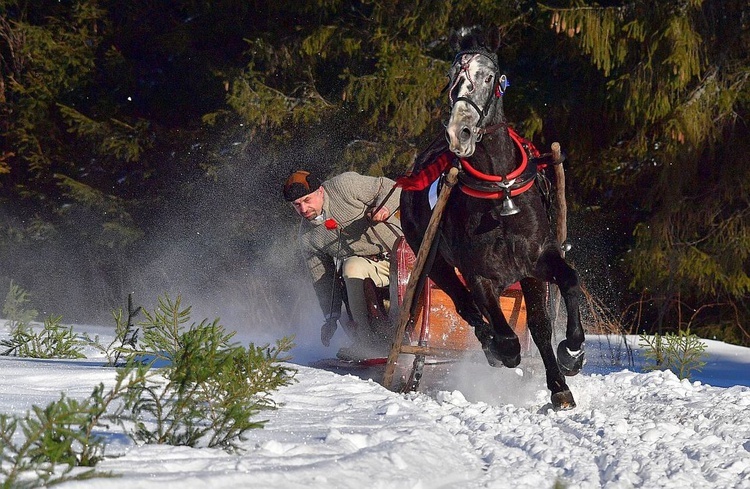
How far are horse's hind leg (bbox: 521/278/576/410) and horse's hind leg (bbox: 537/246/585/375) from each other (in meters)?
0.08

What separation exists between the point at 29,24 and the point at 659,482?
14024 millimetres

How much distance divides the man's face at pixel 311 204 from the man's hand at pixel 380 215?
0.36 meters

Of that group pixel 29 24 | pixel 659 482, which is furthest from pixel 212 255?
pixel 659 482

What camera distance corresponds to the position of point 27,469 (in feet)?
8.96

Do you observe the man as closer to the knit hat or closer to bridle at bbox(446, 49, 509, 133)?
the knit hat

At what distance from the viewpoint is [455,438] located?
427 cm

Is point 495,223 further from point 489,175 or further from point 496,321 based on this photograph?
point 496,321

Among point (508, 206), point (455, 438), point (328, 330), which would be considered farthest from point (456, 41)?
point (328, 330)

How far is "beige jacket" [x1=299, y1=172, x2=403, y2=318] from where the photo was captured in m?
7.41

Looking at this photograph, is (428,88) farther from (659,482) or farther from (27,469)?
(27,469)

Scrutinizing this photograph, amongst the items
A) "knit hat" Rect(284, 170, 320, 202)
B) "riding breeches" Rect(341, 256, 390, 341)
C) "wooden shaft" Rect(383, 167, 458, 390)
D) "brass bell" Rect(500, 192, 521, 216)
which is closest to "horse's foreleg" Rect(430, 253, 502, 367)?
"wooden shaft" Rect(383, 167, 458, 390)

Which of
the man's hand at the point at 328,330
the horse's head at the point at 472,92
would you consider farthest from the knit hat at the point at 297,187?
the horse's head at the point at 472,92

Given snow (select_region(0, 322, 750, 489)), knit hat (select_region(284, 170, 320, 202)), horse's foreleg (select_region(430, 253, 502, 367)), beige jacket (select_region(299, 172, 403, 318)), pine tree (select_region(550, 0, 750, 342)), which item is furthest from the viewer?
pine tree (select_region(550, 0, 750, 342))

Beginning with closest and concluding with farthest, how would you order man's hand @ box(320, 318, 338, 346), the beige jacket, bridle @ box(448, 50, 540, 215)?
bridle @ box(448, 50, 540, 215) → the beige jacket → man's hand @ box(320, 318, 338, 346)
